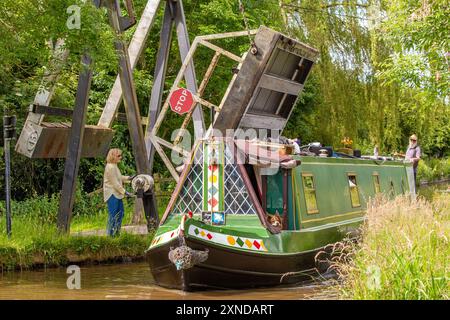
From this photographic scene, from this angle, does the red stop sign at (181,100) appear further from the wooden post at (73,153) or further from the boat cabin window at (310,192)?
the boat cabin window at (310,192)

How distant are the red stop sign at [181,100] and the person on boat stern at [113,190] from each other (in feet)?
10.1

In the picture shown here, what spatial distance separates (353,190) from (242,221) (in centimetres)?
401

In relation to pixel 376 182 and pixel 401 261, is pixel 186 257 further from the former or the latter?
pixel 376 182

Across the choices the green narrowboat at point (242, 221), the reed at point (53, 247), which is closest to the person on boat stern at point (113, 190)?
the reed at point (53, 247)

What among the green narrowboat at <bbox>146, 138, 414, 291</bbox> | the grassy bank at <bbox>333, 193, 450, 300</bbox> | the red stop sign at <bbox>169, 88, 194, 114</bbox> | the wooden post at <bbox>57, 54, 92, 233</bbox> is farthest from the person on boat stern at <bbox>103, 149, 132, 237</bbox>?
the grassy bank at <bbox>333, 193, 450, 300</bbox>

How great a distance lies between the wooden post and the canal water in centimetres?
144

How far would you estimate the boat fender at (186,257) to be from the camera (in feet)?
32.6

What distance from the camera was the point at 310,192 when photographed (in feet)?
41.0

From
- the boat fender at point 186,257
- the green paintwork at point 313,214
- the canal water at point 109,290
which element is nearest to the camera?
the boat fender at point 186,257

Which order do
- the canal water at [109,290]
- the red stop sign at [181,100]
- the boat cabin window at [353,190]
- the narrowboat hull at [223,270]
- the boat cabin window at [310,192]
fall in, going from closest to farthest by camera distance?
the canal water at [109,290], the narrowboat hull at [223,270], the boat cabin window at [310,192], the boat cabin window at [353,190], the red stop sign at [181,100]

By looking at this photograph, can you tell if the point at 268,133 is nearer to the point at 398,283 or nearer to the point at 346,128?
the point at 346,128

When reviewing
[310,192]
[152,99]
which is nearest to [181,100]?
[152,99]

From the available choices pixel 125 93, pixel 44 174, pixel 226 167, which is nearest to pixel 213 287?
pixel 226 167
